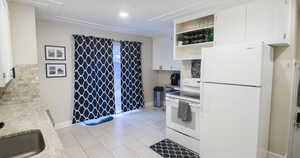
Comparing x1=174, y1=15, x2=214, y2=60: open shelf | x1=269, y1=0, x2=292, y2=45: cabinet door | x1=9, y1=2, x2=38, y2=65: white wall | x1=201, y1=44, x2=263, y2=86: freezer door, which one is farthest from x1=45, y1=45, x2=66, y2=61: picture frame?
x1=269, y1=0, x2=292, y2=45: cabinet door

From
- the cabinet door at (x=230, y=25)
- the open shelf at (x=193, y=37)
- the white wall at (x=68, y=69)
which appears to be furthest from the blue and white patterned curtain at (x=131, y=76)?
the cabinet door at (x=230, y=25)

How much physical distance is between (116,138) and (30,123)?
1773 mm

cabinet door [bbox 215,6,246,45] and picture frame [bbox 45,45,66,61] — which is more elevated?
cabinet door [bbox 215,6,246,45]

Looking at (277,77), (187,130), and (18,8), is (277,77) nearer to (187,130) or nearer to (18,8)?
Result: (187,130)

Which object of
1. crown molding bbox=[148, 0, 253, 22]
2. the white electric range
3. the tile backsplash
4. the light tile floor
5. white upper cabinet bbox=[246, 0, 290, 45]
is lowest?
the light tile floor

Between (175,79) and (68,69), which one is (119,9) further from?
(175,79)

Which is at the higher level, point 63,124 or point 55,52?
point 55,52

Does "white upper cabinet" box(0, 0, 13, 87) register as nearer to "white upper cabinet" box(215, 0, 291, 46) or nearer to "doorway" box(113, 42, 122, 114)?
"white upper cabinet" box(215, 0, 291, 46)

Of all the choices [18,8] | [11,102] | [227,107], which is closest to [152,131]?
[227,107]

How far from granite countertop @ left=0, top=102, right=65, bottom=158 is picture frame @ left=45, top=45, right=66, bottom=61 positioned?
1.37m

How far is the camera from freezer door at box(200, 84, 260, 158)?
188 centimetres

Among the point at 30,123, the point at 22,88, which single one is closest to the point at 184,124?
the point at 30,123

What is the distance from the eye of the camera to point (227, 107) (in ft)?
6.77

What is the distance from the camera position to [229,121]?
2061mm
